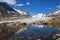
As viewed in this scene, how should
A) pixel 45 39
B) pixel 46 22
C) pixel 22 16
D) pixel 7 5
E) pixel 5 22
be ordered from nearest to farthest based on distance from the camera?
1. pixel 45 39
2. pixel 7 5
3. pixel 5 22
4. pixel 22 16
5. pixel 46 22

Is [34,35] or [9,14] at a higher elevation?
[9,14]

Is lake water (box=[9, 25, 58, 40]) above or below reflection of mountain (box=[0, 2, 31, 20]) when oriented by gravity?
below

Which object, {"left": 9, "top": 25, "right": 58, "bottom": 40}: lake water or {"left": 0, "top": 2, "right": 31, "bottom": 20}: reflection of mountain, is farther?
{"left": 0, "top": 2, "right": 31, "bottom": 20}: reflection of mountain

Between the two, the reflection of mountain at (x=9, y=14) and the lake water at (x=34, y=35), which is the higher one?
the reflection of mountain at (x=9, y=14)

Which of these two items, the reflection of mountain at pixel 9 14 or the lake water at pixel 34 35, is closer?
the lake water at pixel 34 35

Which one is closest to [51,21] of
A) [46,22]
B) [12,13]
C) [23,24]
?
[46,22]

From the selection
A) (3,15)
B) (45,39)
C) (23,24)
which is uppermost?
(3,15)

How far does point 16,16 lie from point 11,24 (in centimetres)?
82

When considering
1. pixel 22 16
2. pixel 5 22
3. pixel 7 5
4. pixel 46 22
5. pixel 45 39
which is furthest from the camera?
pixel 46 22

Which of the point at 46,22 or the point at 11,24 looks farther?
the point at 46,22

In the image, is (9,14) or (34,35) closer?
(34,35)

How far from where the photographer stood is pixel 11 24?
35.0 feet

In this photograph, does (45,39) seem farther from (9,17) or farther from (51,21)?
(51,21)

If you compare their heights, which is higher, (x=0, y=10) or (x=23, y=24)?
(x=0, y=10)
